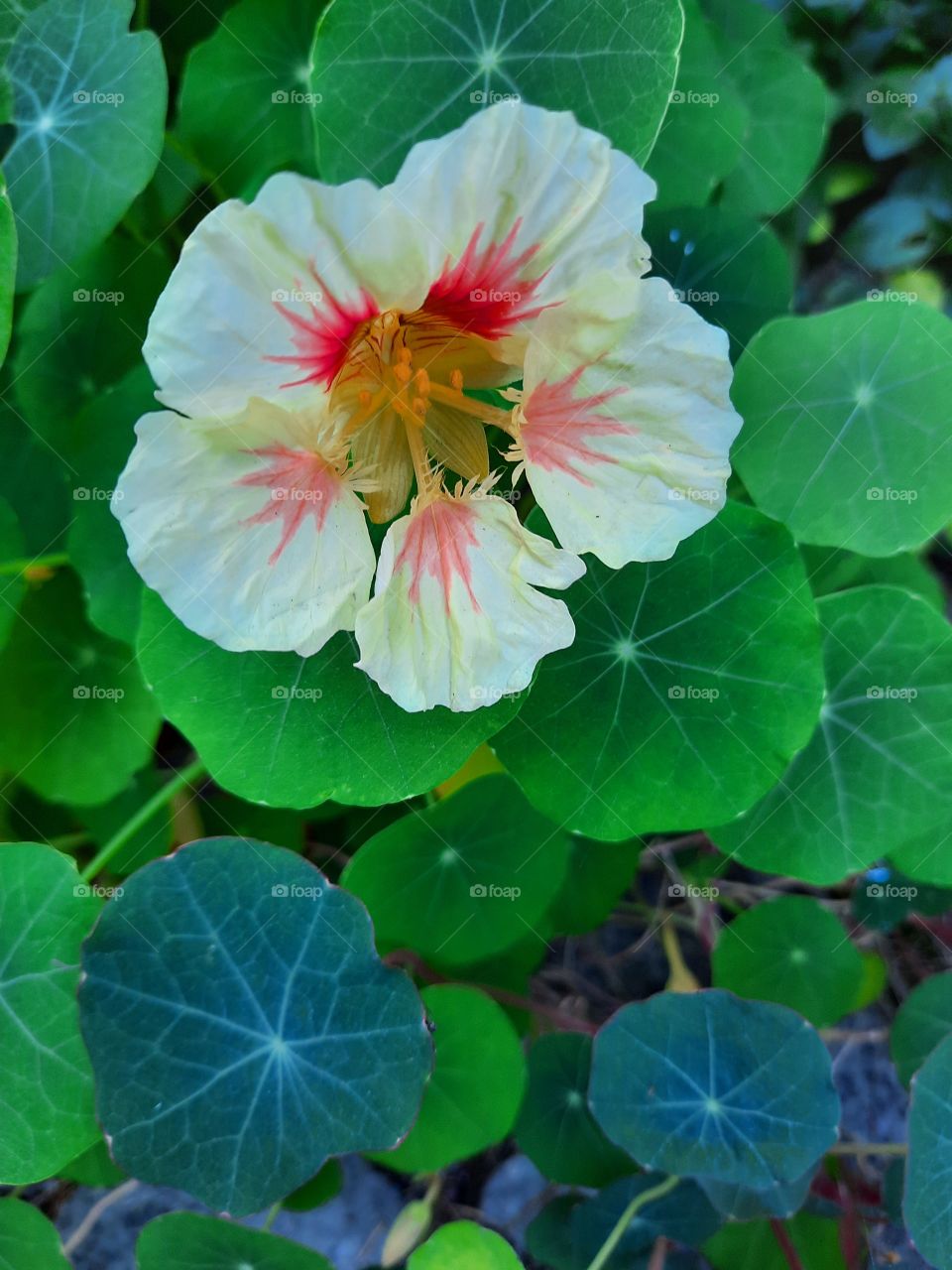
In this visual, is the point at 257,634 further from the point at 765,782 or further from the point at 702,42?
the point at 702,42

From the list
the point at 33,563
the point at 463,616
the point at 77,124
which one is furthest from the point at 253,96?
the point at 463,616

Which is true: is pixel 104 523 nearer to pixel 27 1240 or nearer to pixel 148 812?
pixel 148 812

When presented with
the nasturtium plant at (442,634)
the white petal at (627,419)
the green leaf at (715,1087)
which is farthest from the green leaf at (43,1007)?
the white petal at (627,419)

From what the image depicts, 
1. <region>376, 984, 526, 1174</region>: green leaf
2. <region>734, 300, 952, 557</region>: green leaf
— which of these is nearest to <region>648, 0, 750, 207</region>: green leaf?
<region>734, 300, 952, 557</region>: green leaf

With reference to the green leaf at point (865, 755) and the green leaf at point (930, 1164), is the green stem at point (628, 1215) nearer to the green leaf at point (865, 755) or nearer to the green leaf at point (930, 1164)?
the green leaf at point (930, 1164)

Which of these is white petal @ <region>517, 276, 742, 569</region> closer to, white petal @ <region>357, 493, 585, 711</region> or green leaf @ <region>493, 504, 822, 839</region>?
white petal @ <region>357, 493, 585, 711</region>

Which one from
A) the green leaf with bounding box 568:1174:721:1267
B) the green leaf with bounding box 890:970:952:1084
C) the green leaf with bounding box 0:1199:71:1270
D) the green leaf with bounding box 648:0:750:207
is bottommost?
the green leaf with bounding box 568:1174:721:1267
